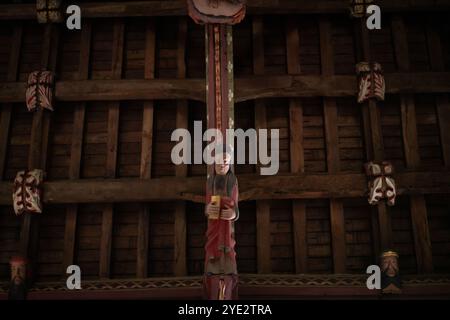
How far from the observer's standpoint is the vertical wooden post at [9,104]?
253 inches

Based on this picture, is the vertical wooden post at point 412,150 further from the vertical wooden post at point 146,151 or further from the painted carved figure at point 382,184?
the vertical wooden post at point 146,151

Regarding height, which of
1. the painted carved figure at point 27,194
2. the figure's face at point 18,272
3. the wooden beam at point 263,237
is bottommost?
the figure's face at point 18,272

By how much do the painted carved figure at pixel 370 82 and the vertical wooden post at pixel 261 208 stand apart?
4.46 feet

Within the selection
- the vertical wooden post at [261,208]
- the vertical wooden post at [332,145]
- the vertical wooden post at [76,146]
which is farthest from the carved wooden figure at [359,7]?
the vertical wooden post at [76,146]

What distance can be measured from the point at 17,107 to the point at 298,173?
414 cm

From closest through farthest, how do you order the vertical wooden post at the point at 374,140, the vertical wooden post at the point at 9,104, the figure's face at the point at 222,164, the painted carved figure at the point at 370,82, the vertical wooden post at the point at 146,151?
the figure's face at the point at 222,164
the vertical wooden post at the point at 374,140
the vertical wooden post at the point at 146,151
the painted carved figure at the point at 370,82
the vertical wooden post at the point at 9,104

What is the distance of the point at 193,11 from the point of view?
5738mm

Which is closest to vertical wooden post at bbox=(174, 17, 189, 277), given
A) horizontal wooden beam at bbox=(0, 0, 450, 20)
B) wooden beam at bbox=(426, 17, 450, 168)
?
horizontal wooden beam at bbox=(0, 0, 450, 20)

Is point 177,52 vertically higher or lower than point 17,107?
higher

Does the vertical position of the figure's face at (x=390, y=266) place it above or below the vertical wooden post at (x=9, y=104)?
below

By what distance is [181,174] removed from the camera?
6.21 meters

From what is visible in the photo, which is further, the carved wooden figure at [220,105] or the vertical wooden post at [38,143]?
the vertical wooden post at [38,143]
